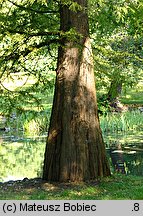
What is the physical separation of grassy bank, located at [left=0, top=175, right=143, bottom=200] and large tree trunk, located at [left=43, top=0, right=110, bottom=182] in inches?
11.5

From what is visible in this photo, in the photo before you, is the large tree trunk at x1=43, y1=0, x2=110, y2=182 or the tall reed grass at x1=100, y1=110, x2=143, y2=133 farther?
the tall reed grass at x1=100, y1=110, x2=143, y2=133

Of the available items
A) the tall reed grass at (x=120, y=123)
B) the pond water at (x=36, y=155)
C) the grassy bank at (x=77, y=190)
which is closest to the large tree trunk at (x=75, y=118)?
the grassy bank at (x=77, y=190)

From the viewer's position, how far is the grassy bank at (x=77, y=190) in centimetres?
786

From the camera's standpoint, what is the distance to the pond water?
12425 millimetres

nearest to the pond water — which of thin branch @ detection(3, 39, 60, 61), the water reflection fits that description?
the water reflection

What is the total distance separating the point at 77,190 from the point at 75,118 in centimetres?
143

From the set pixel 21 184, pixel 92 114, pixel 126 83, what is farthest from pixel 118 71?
pixel 21 184

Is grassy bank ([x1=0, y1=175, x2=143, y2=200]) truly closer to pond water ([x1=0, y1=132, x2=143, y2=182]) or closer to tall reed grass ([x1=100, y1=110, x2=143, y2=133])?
pond water ([x1=0, y1=132, x2=143, y2=182])

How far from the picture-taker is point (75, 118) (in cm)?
912

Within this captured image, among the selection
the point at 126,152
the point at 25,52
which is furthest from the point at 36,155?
the point at 25,52

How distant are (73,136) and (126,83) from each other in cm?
232

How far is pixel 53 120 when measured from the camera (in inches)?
371

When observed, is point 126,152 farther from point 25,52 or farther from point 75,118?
point 25,52

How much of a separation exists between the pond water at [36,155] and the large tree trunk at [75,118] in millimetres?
2718
